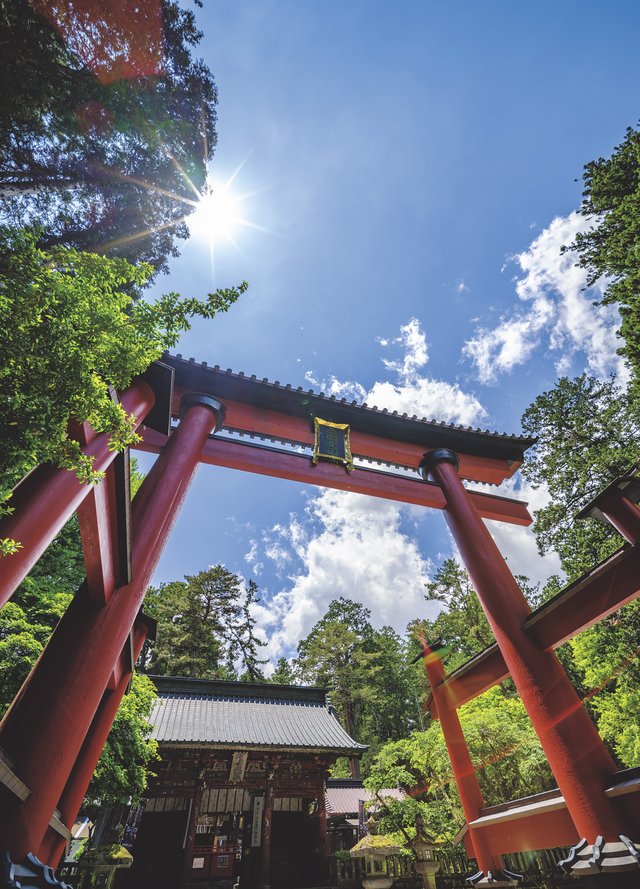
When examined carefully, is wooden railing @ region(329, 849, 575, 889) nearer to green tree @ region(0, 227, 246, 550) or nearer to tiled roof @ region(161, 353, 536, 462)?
tiled roof @ region(161, 353, 536, 462)

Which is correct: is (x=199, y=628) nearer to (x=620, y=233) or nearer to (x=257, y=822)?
(x=257, y=822)

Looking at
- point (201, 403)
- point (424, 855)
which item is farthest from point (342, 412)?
point (424, 855)

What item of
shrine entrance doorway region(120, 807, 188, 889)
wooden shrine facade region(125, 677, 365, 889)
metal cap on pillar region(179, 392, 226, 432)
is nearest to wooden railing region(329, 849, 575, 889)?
wooden shrine facade region(125, 677, 365, 889)

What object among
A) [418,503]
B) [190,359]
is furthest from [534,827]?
[190,359]

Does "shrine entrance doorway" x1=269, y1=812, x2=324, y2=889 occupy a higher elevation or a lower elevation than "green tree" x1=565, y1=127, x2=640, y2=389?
lower

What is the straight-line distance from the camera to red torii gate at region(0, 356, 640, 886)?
2.63 m

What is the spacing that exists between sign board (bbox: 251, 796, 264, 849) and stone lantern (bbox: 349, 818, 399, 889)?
3620mm

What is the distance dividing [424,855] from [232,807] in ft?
19.1

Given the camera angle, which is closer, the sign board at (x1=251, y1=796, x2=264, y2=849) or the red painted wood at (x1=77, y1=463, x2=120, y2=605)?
the red painted wood at (x1=77, y1=463, x2=120, y2=605)

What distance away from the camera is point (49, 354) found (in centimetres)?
Answer: 224

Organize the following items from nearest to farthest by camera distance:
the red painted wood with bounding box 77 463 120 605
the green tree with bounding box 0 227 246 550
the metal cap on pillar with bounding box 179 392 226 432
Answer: the green tree with bounding box 0 227 246 550 → the red painted wood with bounding box 77 463 120 605 → the metal cap on pillar with bounding box 179 392 226 432

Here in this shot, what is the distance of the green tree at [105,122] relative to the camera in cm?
523

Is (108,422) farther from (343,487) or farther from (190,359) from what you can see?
(343,487)

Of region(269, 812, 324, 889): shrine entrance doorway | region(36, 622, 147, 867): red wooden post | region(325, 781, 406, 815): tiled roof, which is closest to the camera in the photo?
region(36, 622, 147, 867): red wooden post
